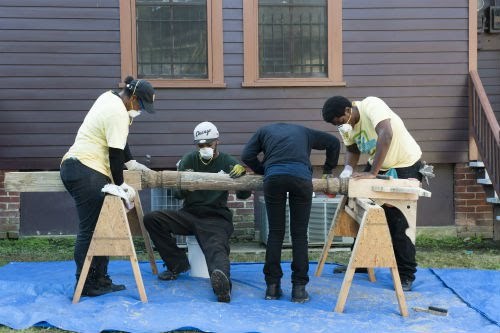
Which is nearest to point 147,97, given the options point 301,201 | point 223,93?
point 301,201

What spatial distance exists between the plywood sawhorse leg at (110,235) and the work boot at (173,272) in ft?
2.91

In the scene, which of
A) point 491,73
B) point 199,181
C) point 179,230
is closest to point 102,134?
point 199,181

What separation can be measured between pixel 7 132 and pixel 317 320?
4.86 metres

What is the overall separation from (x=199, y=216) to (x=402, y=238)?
1.71 m

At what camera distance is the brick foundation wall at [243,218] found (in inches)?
310

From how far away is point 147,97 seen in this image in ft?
15.7

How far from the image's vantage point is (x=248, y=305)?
4.67 metres

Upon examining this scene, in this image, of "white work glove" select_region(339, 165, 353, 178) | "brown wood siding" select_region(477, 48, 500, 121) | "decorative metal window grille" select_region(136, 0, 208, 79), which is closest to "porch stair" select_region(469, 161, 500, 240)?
"brown wood siding" select_region(477, 48, 500, 121)

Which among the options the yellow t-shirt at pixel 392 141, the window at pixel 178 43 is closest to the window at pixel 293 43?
the window at pixel 178 43

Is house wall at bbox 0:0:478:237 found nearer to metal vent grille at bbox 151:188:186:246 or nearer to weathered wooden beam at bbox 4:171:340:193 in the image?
metal vent grille at bbox 151:188:186:246

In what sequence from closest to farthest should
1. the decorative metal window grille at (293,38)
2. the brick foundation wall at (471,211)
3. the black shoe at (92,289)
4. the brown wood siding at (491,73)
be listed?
the black shoe at (92,289), the decorative metal window grille at (293,38), the brick foundation wall at (471,211), the brown wood siding at (491,73)

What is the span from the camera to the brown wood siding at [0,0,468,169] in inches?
296

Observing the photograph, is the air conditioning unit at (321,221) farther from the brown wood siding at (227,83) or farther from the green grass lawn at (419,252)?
the brown wood siding at (227,83)

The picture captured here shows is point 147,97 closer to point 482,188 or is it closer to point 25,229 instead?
point 25,229
